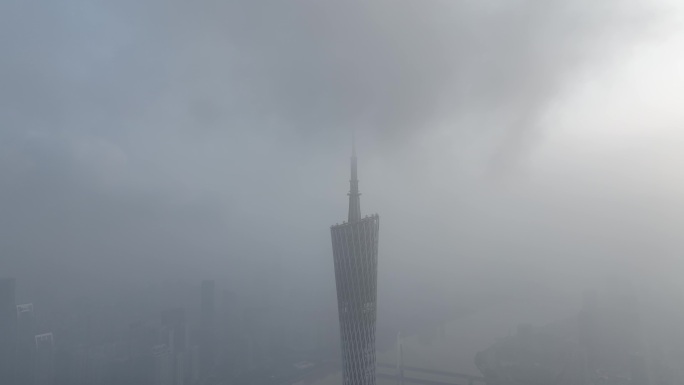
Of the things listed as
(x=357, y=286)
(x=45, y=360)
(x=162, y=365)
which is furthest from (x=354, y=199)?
(x=45, y=360)

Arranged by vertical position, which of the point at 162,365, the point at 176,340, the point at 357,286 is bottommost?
the point at 162,365

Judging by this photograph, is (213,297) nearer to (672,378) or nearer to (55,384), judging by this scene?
(55,384)

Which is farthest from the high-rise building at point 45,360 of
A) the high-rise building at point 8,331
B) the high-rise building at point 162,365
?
the high-rise building at point 162,365

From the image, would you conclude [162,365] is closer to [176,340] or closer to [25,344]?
[176,340]

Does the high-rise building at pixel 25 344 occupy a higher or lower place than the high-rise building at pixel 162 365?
higher

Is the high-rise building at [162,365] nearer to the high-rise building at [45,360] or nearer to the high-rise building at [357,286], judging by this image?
the high-rise building at [45,360]

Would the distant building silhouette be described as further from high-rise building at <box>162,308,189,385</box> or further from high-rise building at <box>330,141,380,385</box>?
high-rise building at <box>330,141,380,385</box>
